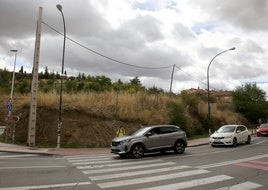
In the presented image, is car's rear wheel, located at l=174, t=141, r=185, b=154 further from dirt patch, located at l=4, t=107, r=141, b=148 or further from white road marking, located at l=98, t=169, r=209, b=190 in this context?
dirt patch, located at l=4, t=107, r=141, b=148

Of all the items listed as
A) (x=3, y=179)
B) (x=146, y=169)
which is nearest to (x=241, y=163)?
(x=146, y=169)

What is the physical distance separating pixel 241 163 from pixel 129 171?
205 inches

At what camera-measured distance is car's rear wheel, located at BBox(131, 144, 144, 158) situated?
1720 cm

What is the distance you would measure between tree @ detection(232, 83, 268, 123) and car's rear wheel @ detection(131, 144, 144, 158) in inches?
2122

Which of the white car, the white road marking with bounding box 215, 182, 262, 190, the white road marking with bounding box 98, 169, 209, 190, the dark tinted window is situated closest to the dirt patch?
the white car

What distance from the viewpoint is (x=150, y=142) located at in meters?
18.0

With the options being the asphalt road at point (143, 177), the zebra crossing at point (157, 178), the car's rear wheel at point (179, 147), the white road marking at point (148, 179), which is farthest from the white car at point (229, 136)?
the white road marking at point (148, 179)

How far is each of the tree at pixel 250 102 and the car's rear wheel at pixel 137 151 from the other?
53910 millimetres

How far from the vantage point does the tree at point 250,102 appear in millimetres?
68312

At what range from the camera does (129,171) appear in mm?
12227

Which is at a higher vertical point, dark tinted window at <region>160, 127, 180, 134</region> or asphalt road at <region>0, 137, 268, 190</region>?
dark tinted window at <region>160, 127, 180, 134</region>

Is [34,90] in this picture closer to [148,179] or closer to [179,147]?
[179,147]

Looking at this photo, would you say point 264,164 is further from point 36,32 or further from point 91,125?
point 36,32

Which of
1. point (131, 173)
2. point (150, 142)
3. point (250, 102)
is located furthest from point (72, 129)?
point (250, 102)
